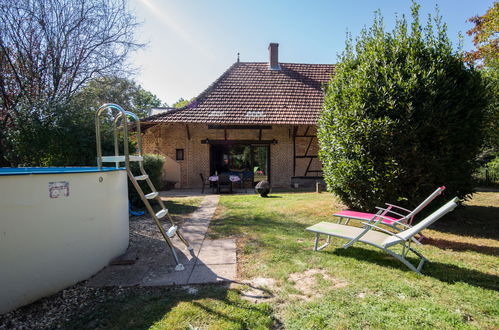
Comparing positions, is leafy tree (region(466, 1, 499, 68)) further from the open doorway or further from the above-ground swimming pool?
the above-ground swimming pool

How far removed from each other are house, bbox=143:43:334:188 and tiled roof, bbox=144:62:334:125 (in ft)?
0.16

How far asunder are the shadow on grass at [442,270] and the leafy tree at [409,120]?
184 cm

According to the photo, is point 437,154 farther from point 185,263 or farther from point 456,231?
point 185,263

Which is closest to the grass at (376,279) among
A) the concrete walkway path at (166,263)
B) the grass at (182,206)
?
Answer: the concrete walkway path at (166,263)

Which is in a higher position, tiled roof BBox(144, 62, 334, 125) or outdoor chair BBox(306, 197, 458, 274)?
tiled roof BBox(144, 62, 334, 125)

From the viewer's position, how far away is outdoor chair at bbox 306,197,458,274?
2906mm

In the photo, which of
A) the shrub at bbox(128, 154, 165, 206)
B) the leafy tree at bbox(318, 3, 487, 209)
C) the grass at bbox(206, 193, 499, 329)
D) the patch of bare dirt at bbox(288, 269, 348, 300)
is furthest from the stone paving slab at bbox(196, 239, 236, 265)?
the shrub at bbox(128, 154, 165, 206)

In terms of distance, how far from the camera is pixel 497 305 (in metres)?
2.38

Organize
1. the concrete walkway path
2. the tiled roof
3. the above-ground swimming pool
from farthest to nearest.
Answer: the tiled roof
the concrete walkway path
the above-ground swimming pool

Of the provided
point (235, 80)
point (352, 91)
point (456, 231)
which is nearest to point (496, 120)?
point (456, 231)

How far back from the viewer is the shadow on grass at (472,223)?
16.1ft

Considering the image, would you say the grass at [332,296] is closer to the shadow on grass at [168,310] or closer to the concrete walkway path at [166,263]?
the shadow on grass at [168,310]

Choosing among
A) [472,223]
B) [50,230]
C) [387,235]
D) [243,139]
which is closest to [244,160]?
[243,139]

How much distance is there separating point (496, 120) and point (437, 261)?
4552mm
